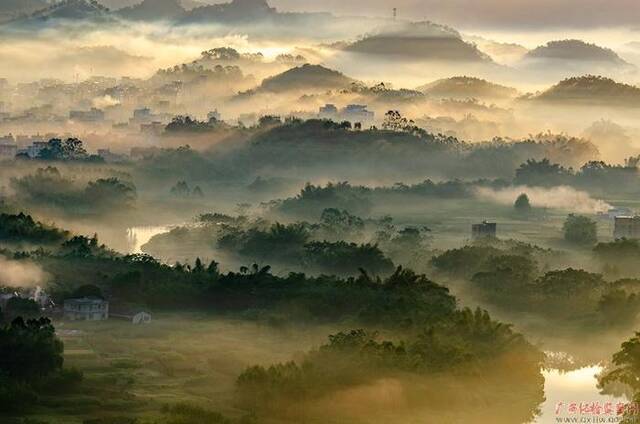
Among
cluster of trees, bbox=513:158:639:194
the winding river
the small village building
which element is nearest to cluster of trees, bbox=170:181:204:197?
cluster of trees, bbox=513:158:639:194

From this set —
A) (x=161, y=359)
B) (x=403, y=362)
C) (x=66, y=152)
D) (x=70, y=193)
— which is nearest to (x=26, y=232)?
(x=161, y=359)

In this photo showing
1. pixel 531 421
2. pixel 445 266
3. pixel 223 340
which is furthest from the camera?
pixel 445 266

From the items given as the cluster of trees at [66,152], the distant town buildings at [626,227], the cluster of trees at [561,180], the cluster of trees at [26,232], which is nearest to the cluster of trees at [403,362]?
the cluster of trees at [26,232]

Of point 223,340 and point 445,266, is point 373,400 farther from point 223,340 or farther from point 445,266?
point 445,266

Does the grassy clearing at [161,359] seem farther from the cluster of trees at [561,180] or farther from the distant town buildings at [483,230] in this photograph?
the cluster of trees at [561,180]

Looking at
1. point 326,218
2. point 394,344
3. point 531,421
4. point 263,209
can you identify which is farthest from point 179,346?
point 263,209

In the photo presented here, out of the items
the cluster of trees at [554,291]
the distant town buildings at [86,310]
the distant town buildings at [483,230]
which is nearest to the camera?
the distant town buildings at [86,310]
